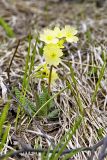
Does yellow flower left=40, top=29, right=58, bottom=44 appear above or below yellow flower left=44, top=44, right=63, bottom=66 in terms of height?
above

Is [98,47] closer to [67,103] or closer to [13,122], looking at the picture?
[67,103]

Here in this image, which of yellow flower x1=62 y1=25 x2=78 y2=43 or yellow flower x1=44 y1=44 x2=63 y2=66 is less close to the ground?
yellow flower x1=62 y1=25 x2=78 y2=43

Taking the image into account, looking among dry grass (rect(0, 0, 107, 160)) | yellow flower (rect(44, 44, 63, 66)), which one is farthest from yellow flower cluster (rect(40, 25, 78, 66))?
dry grass (rect(0, 0, 107, 160))

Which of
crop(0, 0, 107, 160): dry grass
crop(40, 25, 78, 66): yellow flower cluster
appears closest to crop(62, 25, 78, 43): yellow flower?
crop(40, 25, 78, 66): yellow flower cluster

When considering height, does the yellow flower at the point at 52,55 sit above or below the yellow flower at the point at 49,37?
below

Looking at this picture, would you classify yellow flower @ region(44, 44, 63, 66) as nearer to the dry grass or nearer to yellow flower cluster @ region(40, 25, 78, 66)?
yellow flower cluster @ region(40, 25, 78, 66)

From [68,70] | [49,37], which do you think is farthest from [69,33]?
[68,70]

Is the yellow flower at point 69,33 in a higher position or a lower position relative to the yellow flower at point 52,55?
higher

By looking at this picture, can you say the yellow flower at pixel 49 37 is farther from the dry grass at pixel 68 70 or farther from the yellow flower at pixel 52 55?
the dry grass at pixel 68 70

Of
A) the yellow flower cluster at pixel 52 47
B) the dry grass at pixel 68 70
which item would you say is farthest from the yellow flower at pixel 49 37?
the dry grass at pixel 68 70

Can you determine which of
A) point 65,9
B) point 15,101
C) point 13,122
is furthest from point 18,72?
point 65,9

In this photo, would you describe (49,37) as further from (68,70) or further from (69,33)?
(68,70)

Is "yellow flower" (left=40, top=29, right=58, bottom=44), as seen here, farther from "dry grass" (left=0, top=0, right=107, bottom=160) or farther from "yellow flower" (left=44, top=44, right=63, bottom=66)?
"dry grass" (left=0, top=0, right=107, bottom=160)

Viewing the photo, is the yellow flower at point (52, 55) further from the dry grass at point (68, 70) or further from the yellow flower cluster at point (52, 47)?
the dry grass at point (68, 70)
